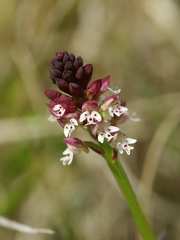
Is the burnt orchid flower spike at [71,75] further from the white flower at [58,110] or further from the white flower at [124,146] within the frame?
the white flower at [124,146]

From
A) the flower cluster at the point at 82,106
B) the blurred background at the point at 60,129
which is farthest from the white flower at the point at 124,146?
the blurred background at the point at 60,129

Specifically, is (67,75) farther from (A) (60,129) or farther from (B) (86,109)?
(A) (60,129)

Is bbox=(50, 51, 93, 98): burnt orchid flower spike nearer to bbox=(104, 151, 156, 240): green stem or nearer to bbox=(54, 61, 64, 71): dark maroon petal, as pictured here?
bbox=(54, 61, 64, 71): dark maroon petal

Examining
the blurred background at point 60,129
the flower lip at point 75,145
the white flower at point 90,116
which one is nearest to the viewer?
the white flower at point 90,116

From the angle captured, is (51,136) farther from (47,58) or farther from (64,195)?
(47,58)

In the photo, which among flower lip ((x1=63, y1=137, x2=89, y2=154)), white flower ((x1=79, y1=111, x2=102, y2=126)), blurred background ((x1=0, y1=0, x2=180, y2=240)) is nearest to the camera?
white flower ((x1=79, y1=111, x2=102, y2=126))

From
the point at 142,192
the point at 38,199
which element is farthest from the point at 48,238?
the point at 142,192

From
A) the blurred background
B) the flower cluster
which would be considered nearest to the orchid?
the flower cluster
